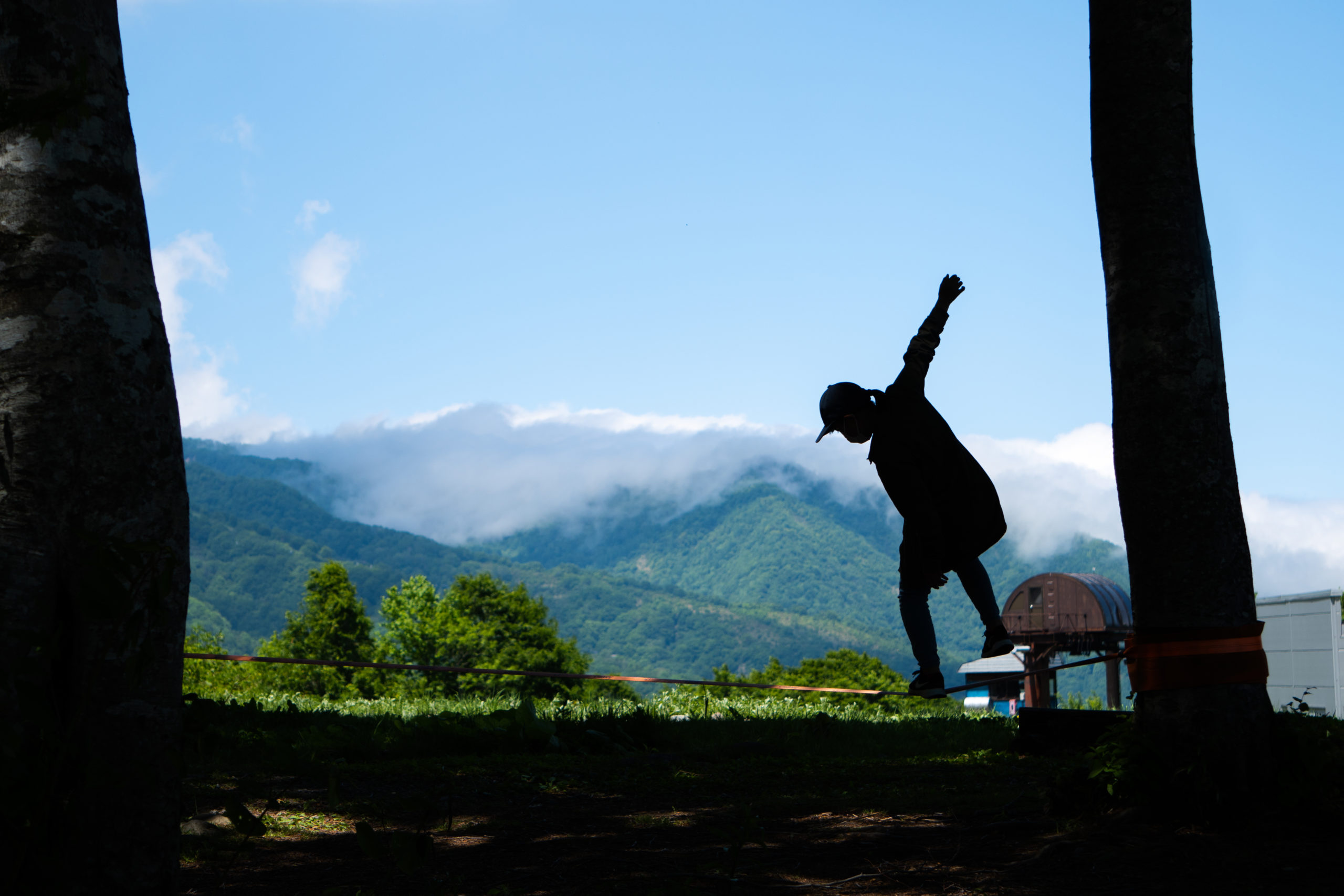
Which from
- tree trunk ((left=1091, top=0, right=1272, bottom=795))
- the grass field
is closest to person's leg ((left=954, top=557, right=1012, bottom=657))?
the grass field

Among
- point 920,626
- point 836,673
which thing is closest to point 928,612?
point 920,626

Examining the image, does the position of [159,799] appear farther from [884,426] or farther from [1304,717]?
[1304,717]

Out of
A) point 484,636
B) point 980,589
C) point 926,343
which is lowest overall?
point 484,636

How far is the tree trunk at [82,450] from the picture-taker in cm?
238

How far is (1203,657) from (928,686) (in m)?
2.08

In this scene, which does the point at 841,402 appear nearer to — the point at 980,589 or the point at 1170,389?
the point at 980,589

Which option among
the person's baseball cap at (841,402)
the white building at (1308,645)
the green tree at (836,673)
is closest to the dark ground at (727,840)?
the person's baseball cap at (841,402)

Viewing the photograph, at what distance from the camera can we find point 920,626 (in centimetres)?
601

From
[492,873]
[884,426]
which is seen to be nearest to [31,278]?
[492,873]

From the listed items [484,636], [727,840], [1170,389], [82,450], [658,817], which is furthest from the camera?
[484,636]

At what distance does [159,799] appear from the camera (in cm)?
249

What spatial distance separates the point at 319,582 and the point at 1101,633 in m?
53.0

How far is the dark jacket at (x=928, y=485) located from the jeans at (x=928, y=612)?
111mm

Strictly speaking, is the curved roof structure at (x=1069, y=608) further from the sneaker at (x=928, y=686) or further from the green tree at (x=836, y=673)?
the sneaker at (x=928, y=686)
